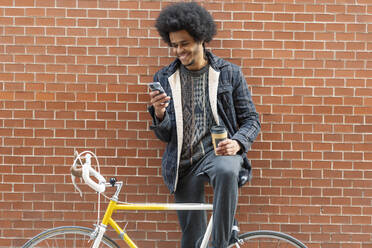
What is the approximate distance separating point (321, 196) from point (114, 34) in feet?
7.63

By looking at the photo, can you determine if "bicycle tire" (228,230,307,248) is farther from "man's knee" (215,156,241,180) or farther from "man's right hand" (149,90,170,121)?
"man's right hand" (149,90,170,121)

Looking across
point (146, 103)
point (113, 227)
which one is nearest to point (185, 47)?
point (146, 103)

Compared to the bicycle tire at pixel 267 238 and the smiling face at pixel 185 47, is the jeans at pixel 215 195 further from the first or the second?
the smiling face at pixel 185 47

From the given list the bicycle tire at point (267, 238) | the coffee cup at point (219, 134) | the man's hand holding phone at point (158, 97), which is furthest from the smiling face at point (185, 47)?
the bicycle tire at point (267, 238)

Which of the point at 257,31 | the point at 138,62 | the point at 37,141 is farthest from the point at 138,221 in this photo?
the point at 257,31

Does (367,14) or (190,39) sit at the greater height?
(367,14)

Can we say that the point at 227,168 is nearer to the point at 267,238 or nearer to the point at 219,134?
the point at 219,134

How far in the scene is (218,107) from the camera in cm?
335

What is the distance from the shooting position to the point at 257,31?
392cm

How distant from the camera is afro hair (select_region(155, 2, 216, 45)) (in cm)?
313

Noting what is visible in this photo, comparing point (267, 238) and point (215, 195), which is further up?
point (215, 195)

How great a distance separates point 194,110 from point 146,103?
742mm

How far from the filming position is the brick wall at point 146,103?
12.8 ft

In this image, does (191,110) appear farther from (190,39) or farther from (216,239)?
(216,239)
